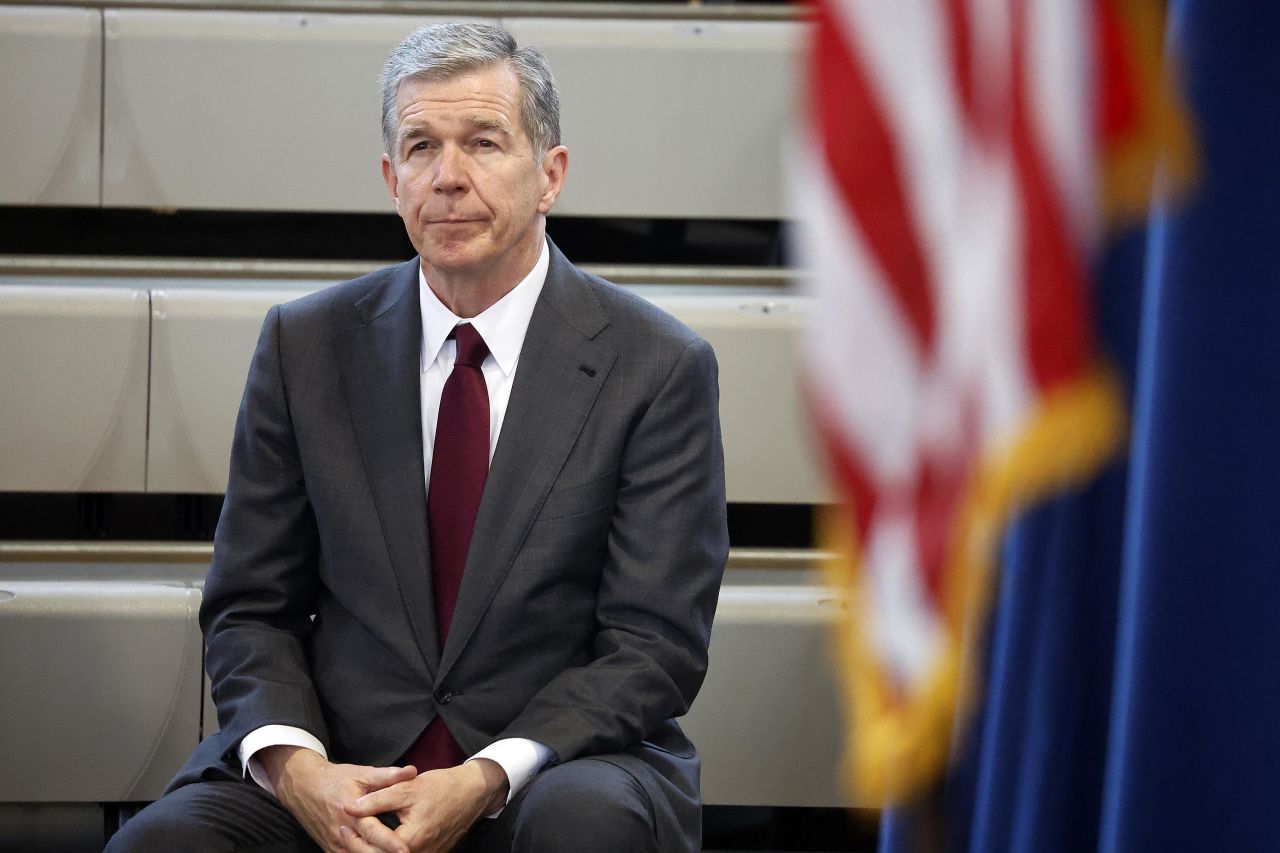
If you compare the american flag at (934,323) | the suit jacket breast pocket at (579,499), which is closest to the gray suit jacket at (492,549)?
the suit jacket breast pocket at (579,499)

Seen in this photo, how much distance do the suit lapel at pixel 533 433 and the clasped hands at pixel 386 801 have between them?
0.10m

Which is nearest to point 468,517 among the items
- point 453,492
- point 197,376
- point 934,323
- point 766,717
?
point 453,492

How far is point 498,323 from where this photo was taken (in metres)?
1.19

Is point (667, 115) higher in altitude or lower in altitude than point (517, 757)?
higher

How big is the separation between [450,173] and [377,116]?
653 mm

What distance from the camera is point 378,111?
1.74 m

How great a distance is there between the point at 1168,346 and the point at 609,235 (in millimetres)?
1347

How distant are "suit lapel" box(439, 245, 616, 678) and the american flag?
1.99 ft

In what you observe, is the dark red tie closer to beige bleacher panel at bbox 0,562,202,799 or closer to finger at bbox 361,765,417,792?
finger at bbox 361,765,417,792

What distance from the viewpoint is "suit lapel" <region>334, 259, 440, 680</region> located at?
1.13 metres

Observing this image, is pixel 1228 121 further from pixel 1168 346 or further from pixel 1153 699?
pixel 1153 699

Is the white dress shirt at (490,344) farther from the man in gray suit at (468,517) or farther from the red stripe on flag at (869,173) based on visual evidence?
the red stripe on flag at (869,173)

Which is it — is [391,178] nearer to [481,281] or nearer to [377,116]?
[481,281]

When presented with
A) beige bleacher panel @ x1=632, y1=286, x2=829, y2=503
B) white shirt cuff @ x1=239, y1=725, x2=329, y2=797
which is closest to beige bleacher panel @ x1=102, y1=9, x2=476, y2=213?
→ beige bleacher panel @ x1=632, y1=286, x2=829, y2=503
